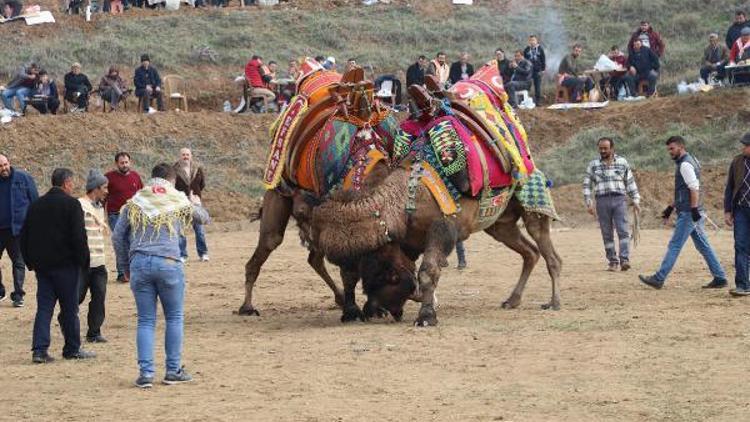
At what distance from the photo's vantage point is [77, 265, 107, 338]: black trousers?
49.5 feet

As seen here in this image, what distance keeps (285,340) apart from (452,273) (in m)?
7.02

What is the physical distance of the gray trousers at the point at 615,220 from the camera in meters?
21.9

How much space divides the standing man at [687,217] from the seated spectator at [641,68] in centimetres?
1796

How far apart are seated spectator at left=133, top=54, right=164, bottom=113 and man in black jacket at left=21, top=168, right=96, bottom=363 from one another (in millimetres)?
21557

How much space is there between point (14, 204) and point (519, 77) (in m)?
20.0

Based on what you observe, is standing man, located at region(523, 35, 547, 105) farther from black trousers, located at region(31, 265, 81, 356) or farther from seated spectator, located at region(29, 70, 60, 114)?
black trousers, located at region(31, 265, 81, 356)

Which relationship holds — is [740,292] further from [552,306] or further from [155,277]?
[155,277]

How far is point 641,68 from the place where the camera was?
37.0 metres

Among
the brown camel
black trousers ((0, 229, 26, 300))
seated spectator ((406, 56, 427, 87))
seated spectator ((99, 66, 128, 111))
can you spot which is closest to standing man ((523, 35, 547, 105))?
seated spectator ((406, 56, 427, 87))

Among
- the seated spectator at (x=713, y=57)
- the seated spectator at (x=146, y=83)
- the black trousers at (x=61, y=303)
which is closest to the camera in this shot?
the black trousers at (x=61, y=303)

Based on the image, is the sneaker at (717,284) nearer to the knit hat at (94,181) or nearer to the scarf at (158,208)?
the knit hat at (94,181)

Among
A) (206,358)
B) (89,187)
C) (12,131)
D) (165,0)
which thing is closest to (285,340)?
(206,358)

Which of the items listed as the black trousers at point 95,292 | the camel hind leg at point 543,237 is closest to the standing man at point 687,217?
the camel hind leg at point 543,237

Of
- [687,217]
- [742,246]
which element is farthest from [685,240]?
[742,246]
